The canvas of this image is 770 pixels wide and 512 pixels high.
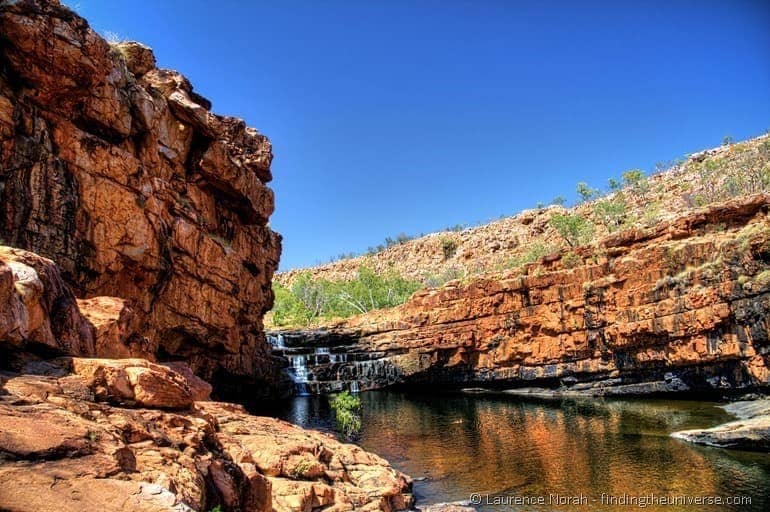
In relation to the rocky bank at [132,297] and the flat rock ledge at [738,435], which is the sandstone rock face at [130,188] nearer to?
the rocky bank at [132,297]

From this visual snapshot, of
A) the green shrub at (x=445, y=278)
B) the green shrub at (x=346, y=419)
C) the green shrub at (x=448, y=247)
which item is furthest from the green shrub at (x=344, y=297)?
the green shrub at (x=346, y=419)

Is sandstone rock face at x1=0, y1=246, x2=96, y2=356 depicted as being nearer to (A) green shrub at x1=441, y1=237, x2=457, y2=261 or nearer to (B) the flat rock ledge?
(B) the flat rock ledge

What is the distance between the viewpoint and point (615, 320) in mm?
39875

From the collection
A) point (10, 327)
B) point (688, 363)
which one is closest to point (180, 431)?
point (10, 327)

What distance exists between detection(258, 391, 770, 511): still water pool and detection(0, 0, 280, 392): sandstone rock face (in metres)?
10.6

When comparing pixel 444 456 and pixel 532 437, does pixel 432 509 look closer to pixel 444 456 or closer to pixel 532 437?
pixel 444 456

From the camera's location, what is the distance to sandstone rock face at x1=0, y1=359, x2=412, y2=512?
5602mm

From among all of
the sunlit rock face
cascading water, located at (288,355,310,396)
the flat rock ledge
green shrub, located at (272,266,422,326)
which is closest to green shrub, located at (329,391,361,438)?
the flat rock ledge

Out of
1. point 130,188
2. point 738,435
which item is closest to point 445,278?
point 738,435

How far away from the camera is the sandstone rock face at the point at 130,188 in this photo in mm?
18312

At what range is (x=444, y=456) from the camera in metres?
22.7

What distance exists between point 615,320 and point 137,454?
131ft

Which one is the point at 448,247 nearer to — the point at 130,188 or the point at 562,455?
the point at 562,455

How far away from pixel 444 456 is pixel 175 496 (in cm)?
1865
